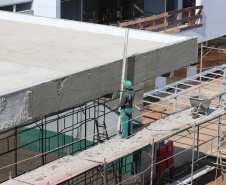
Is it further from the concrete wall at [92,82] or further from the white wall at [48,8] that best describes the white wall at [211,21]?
the concrete wall at [92,82]

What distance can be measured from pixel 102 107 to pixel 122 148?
453cm

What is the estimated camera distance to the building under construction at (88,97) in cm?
1731

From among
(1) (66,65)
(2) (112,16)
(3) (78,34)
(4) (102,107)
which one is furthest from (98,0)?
(1) (66,65)

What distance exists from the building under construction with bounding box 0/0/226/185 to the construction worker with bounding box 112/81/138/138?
332mm

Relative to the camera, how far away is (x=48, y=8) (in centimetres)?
3328

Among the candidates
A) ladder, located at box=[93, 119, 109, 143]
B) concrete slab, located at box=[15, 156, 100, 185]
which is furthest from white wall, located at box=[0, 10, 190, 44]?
concrete slab, located at box=[15, 156, 100, 185]

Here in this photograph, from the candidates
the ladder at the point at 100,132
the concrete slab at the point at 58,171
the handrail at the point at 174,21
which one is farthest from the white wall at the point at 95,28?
the handrail at the point at 174,21

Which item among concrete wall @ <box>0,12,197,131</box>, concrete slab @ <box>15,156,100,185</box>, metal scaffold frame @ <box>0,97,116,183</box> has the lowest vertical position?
metal scaffold frame @ <box>0,97,116,183</box>

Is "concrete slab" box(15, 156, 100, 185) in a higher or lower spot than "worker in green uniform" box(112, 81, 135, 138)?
lower

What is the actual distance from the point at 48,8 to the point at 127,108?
1505 centimetres

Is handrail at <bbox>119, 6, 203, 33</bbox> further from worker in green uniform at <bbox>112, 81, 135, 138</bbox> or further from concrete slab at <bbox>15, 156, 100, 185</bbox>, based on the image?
concrete slab at <bbox>15, 156, 100, 185</bbox>

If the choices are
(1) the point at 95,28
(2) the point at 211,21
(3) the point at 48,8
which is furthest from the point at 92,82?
(2) the point at 211,21

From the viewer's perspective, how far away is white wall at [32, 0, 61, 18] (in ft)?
108

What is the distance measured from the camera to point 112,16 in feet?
130
